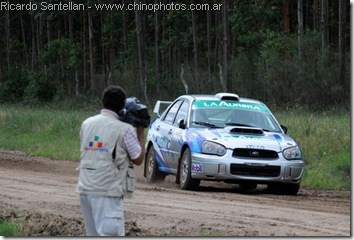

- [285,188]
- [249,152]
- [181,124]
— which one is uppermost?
[181,124]

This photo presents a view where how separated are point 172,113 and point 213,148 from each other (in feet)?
7.91

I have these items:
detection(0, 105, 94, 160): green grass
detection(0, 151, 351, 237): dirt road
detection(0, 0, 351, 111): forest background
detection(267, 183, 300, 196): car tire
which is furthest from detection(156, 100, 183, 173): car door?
detection(0, 0, 351, 111): forest background

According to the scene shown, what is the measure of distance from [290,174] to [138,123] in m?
6.83

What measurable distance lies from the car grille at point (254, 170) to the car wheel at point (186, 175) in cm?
67

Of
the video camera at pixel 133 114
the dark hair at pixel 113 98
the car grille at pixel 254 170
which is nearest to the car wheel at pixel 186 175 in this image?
the car grille at pixel 254 170

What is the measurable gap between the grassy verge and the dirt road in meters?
1.21

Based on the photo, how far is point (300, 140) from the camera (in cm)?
1933

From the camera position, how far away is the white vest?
7.26 meters

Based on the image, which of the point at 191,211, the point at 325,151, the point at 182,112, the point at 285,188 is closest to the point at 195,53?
the point at 325,151

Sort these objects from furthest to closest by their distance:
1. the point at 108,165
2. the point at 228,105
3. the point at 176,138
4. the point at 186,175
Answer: the point at 228,105 → the point at 176,138 → the point at 186,175 → the point at 108,165

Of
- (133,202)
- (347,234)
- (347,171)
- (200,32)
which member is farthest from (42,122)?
(200,32)

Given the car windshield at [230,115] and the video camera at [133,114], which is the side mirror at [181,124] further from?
the video camera at [133,114]

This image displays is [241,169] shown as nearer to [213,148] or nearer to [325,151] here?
[213,148]

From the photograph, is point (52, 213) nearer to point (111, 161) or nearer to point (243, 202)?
point (243, 202)
